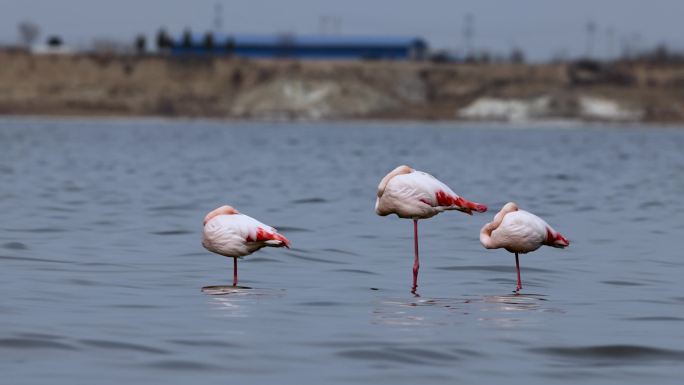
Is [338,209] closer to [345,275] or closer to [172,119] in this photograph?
[345,275]

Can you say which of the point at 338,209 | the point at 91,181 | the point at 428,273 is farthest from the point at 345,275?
the point at 91,181

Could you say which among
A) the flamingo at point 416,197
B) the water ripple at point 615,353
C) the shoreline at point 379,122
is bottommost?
the water ripple at point 615,353

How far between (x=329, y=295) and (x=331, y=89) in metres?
136

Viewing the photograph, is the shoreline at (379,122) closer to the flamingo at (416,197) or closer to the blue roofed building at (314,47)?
the blue roofed building at (314,47)

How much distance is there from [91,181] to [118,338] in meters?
→ 29.1

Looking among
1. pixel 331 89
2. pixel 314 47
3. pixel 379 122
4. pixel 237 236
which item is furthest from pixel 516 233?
pixel 314 47

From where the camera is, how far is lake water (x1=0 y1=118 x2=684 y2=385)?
37.1ft

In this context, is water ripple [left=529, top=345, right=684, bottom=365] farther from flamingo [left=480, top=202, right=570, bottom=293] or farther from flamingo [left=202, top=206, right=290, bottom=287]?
flamingo [left=202, top=206, right=290, bottom=287]

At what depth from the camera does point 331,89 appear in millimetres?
150875

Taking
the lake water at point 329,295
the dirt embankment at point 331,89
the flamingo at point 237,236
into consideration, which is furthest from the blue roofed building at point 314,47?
the flamingo at point 237,236

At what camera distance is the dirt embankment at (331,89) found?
150m

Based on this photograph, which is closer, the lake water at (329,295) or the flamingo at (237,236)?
the lake water at (329,295)

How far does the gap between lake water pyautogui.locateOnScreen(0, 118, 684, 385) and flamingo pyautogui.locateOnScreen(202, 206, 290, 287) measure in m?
0.54

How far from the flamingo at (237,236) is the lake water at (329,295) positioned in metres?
0.54
